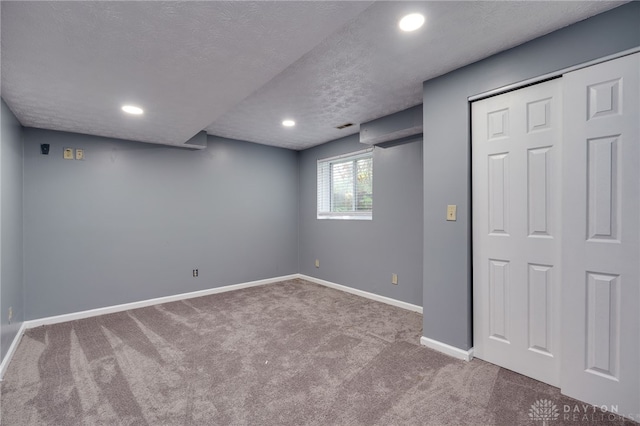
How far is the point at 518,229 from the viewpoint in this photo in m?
2.16

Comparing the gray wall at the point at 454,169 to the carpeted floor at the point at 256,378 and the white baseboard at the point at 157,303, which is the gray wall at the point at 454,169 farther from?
the white baseboard at the point at 157,303

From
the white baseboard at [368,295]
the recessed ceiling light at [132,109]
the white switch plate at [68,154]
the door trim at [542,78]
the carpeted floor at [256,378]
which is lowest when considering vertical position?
the carpeted floor at [256,378]

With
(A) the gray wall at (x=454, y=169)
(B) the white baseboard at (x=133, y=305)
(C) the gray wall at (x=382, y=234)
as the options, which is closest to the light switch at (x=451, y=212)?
(A) the gray wall at (x=454, y=169)

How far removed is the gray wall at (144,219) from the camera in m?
3.31

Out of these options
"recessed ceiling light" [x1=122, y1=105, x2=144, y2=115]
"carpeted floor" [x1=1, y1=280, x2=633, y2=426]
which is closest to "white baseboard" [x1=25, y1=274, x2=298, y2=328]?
"carpeted floor" [x1=1, y1=280, x2=633, y2=426]

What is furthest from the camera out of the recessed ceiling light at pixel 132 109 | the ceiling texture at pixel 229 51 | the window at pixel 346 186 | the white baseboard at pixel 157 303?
the window at pixel 346 186

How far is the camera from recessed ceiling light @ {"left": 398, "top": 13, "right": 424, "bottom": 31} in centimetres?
173

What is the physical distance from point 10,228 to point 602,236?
476cm

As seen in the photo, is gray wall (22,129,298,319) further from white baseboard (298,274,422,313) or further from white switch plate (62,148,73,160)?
white baseboard (298,274,422,313)

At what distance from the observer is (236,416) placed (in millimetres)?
1742

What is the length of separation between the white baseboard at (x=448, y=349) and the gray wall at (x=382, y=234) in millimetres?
970

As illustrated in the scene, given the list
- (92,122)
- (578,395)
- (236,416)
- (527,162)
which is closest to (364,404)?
(236,416)

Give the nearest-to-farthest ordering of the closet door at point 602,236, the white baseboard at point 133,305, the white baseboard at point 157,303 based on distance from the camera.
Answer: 1. the closet door at point 602,236
2. the white baseboard at point 157,303
3. the white baseboard at point 133,305

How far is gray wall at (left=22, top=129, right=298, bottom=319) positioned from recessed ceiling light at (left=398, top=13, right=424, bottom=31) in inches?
136
